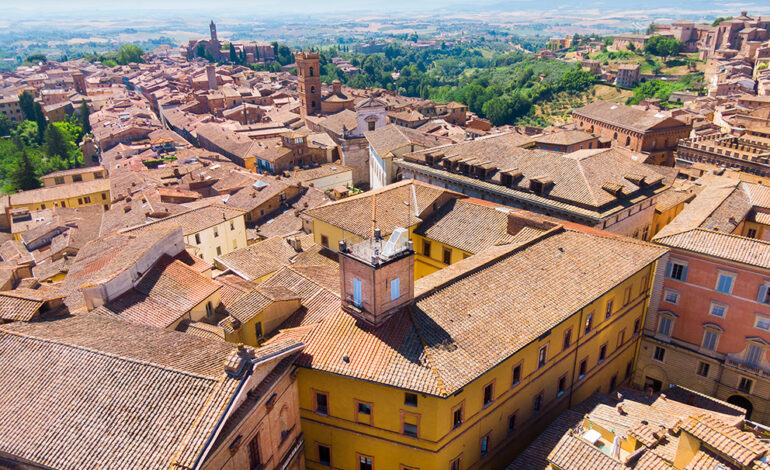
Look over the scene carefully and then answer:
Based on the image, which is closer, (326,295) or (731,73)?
(326,295)

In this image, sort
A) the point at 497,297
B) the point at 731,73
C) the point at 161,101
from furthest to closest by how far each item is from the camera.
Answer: the point at 161,101 < the point at 731,73 < the point at 497,297

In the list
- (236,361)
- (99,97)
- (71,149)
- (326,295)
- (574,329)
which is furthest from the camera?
(99,97)

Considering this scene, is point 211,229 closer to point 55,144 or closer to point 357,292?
point 357,292

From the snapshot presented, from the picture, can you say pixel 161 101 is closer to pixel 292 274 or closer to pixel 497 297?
pixel 292 274

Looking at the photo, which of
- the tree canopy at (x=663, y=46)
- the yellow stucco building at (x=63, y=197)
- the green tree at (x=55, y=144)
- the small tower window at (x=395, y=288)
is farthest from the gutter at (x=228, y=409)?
the tree canopy at (x=663, y=46)

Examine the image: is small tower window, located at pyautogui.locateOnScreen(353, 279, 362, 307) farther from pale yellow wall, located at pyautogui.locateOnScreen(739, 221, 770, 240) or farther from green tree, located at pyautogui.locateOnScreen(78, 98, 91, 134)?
green tree, located at pyautogui.locateOnScreen(78, 98, 91, 134)

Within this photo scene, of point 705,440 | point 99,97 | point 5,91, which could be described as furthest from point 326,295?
point 5,91

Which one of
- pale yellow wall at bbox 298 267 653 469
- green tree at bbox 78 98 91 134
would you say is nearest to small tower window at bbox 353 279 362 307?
pale yellow wall at bbox 298 267 653 469
